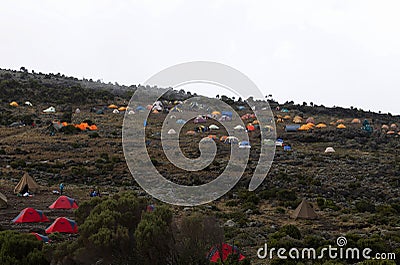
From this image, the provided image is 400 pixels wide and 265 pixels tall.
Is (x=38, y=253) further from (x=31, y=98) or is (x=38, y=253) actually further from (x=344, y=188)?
(x=31, y=98)

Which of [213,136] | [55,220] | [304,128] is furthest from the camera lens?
[304,128]

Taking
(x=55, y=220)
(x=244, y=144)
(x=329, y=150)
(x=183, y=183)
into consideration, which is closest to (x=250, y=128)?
(x=244, y=144)

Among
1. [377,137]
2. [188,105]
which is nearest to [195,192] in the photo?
[377,137]

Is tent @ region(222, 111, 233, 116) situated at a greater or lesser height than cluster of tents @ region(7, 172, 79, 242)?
greater

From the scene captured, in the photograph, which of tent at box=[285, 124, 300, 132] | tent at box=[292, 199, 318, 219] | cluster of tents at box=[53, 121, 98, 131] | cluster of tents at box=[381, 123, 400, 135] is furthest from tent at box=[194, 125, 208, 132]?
tent at box=[292, 199, 318, 219]

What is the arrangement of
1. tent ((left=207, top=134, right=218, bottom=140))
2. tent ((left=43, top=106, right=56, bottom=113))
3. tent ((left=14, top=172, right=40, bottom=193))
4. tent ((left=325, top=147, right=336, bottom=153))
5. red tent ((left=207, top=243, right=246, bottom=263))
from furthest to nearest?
tent ((left=43, top=106, right=56, bottom=113)) → tent ((left=207, top=134, right=218, bottom=140)) → tent ((left=325, top=147, right=336, bottom=153)) → tent ((left=14, top=172, right=40, bottom=193)) → red tent ((left=207, top=243, right=246, bottom=263))

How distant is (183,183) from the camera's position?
32.9 m

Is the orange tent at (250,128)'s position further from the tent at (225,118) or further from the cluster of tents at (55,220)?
the cluster of tents at (55,220)

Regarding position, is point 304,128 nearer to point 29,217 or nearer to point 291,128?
point 291,128

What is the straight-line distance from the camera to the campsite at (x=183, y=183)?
12500 millimetres

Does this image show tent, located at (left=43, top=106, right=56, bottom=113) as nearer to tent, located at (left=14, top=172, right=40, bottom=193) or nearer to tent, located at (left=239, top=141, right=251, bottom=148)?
tent, located at (left=239, top=141, right=251, bottom=148)

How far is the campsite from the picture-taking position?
41.0 feet

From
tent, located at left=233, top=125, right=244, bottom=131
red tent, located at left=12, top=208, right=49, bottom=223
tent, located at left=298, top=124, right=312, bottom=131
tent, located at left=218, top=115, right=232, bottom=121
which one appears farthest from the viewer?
tent, located at left=218, top=115, right=232, bottom=121

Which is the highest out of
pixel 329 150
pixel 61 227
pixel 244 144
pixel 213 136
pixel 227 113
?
pixel 227 113
